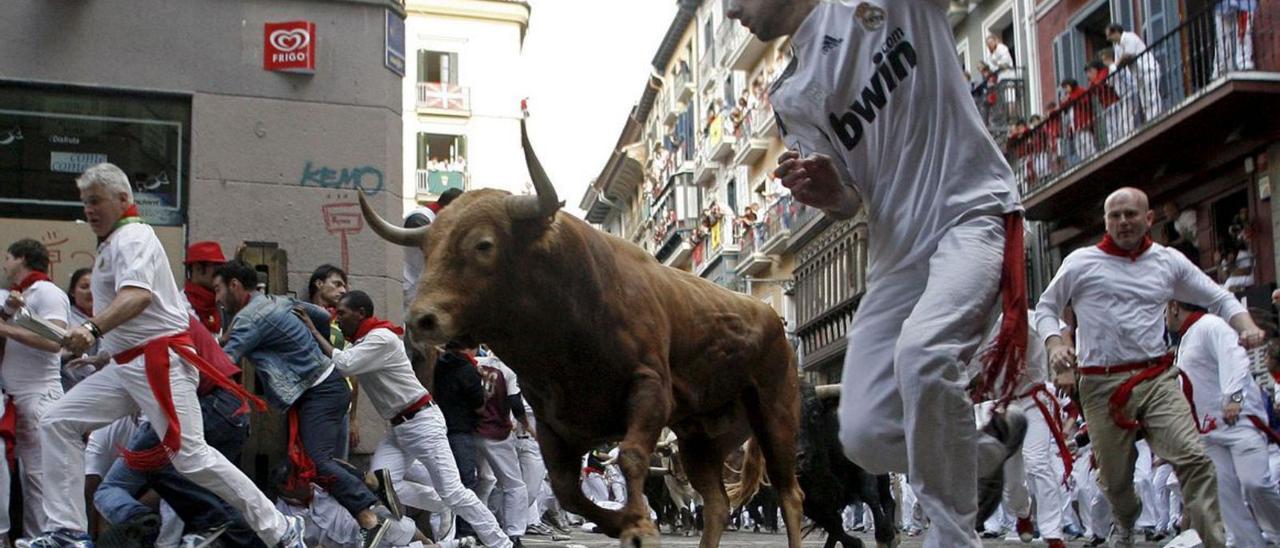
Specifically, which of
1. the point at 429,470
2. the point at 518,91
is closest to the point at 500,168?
the point at 518,91

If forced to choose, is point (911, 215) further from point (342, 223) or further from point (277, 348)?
point (342, 223)

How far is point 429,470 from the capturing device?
10.6 meters

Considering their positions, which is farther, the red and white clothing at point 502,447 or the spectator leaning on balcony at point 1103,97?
the spectator leaning on balcony at point 1103,97

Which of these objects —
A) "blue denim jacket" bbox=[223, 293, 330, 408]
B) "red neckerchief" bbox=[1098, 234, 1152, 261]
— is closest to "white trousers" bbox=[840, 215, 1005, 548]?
"red neckerchief" bbox=[1098, 234, 1152, 261]

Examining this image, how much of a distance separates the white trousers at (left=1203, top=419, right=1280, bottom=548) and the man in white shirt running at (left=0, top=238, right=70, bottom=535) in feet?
24.6

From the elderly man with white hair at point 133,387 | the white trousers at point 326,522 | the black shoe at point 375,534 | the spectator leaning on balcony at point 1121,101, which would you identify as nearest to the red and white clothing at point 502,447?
the white trousers at point 326,522

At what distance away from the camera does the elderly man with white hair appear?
827cm

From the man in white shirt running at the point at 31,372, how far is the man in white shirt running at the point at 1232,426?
24.0ft

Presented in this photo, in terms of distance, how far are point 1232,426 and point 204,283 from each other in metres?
7.24

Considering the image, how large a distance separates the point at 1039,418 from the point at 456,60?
49.2 meters

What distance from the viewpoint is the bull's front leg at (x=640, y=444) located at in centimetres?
680

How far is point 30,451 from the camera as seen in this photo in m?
9.35

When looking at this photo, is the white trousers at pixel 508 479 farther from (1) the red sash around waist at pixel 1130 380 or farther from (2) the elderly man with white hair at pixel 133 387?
(1) the red sash around waist at pixel 1130 380

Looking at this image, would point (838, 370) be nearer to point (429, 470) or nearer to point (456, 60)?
point (456, 60)
